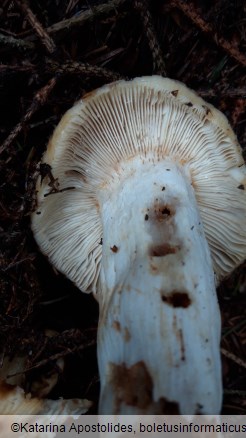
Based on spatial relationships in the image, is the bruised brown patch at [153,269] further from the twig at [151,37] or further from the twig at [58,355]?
the twig at [151,37]

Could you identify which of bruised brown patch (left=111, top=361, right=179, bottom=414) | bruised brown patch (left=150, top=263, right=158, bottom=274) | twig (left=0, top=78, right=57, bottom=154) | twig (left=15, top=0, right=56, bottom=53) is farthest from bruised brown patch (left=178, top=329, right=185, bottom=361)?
twig (left=15, top=0, right=56, bottom=53)

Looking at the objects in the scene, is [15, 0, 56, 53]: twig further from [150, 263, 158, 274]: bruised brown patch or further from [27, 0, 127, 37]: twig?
[150, 263, 158, 274]: bruised brown patch

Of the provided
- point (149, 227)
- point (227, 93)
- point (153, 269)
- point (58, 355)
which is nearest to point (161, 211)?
point (149, 227)

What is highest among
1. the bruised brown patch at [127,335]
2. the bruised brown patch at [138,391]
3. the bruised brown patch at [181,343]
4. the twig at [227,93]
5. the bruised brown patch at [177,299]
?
the twig at [227,93]

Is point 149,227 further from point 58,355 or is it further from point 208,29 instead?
point 208,29

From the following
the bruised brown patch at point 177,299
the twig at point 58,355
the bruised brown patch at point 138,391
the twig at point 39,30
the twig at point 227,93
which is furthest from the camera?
the twig at point 227,93

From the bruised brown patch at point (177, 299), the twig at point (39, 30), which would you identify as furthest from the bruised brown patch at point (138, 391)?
the twig at point (39, 30)

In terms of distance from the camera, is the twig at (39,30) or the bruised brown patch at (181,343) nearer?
the bruised brown patch at (181,343)
